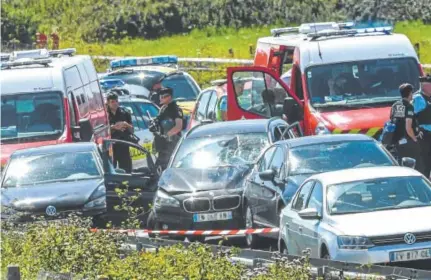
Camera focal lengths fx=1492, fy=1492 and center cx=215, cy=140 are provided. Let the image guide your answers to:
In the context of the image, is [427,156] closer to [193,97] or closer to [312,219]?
[312,219]

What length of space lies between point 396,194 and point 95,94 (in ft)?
44.9

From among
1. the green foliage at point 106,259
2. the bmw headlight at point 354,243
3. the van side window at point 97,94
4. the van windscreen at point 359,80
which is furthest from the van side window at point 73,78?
the bmw headlight at point 354,243

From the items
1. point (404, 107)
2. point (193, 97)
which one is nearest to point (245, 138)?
point (404, 107)

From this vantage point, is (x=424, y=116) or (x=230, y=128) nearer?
(x=230, y=128)

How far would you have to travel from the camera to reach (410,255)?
1357 cm

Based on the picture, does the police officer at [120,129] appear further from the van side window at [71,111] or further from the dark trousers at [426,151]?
the dark trousers at [426,151]

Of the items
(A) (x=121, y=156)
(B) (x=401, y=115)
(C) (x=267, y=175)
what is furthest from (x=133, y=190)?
(A) (x=121, y=156)

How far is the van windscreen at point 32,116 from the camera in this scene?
2384 cm

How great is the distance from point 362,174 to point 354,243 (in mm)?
Answer: 1567

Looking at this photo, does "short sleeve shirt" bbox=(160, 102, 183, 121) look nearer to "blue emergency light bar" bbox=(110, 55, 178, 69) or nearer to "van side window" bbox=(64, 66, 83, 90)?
"van side window" bbox=(64, 66, 83, 90)

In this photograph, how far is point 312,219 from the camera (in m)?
14.8

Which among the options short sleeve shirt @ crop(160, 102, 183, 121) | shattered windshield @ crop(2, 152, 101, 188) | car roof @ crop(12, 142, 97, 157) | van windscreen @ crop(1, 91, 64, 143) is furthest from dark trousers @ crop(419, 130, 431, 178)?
van windscreen @ crop(1, 91, 64, 143)

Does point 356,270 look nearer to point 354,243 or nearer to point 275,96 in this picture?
point 354,243

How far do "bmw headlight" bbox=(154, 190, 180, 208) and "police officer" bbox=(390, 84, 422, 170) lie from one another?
3406 mm
